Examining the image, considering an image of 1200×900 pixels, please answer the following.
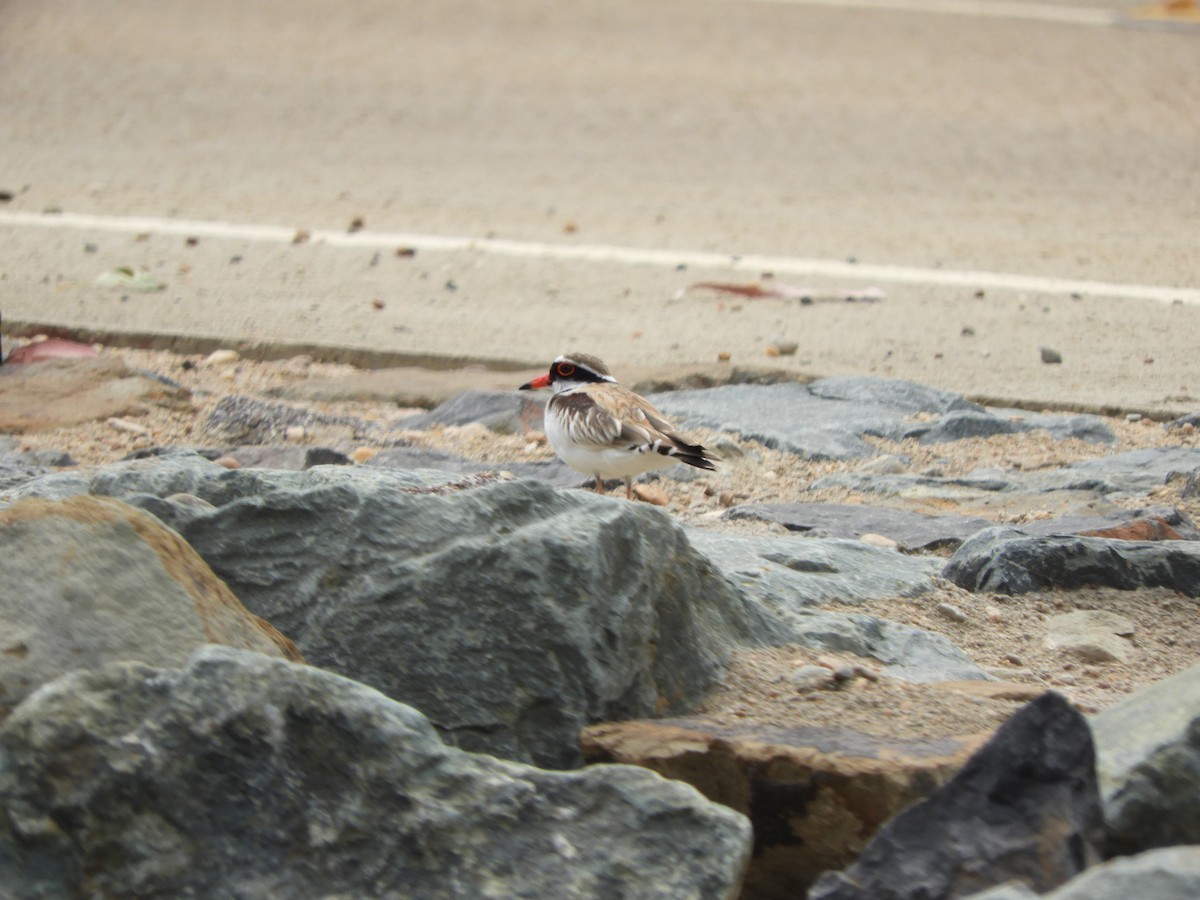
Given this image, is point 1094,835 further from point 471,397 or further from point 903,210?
point 903,210

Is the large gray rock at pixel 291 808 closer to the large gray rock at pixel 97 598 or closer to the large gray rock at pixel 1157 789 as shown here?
the large gray rock at pixel 97 598

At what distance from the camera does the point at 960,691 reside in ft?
9.42

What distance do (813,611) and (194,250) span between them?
4800mm

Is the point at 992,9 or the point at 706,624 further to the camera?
the point at 992,9

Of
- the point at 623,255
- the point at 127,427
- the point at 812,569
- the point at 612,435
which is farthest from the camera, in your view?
the point at 623,255

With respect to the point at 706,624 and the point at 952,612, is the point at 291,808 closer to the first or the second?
the point at 706,624

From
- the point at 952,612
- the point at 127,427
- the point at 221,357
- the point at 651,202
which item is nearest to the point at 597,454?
the point at 952,612

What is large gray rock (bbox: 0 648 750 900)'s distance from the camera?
1.98 meters

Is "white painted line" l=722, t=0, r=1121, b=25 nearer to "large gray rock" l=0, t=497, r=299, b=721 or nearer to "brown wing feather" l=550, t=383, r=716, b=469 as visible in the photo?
"brown wing feather" l=550, t=383, r=716, b=469

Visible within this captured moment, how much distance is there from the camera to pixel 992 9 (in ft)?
38.1

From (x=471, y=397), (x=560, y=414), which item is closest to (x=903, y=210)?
(x=471, y=397)

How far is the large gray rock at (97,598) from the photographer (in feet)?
7.41

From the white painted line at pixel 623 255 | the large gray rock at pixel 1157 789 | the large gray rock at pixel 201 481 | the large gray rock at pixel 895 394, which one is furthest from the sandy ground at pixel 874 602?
the white painted line at pixel 623 255

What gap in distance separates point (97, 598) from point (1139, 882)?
1512 mm
